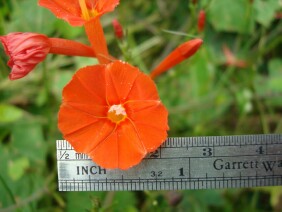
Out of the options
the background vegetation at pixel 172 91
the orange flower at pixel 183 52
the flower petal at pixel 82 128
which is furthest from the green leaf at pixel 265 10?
the flower petal at pixel 82 128

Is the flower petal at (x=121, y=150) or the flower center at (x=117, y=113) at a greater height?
the flower center at (x=117, y=113)

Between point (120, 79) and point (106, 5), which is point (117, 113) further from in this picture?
point (106, 5)

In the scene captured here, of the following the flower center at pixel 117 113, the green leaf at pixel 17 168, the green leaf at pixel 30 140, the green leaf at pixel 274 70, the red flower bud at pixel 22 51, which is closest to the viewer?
the red flower bud at pixel 22 51

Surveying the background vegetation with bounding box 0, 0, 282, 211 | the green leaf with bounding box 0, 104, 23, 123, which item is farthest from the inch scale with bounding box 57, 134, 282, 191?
the green leaf with bounding box 0, 104, 23, 123

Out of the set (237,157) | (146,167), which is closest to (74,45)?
(146,167)

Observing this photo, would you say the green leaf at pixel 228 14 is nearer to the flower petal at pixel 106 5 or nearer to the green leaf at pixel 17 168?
the flower petal at pixel 106 5

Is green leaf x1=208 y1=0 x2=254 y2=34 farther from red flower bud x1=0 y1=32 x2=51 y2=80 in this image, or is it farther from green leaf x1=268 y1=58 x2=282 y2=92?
red flower bud x1=0 y1=32 x2=51 y2=80

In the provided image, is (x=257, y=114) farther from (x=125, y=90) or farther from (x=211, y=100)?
(x=125, y=90)

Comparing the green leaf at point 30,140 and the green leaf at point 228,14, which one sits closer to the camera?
the green leaf at point 30,140
